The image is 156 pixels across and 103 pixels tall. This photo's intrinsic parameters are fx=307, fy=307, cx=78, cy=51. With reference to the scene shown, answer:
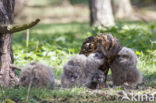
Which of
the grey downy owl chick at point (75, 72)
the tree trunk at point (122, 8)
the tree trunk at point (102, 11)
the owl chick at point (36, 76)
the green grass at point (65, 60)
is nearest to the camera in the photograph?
the green grass at point (65, 60)

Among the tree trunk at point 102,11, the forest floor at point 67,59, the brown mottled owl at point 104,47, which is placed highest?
the tree trunk at point 102,11

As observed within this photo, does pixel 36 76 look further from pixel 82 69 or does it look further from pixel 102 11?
pixel 102 11

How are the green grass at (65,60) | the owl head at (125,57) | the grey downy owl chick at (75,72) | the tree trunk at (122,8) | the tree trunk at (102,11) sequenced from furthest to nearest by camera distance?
the tree trunk at (122,8) → the tree trunk at (102,11) → the owl head at (125,57) → the grey downy owl chick at (75,72) → the green grass at (65,60)

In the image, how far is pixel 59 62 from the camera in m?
7.15

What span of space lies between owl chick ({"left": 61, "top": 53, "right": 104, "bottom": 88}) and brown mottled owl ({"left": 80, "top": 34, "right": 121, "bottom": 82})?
0.39 feet

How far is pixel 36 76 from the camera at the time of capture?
177 inches

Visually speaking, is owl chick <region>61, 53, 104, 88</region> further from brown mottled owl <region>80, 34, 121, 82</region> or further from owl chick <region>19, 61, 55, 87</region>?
owl chick <region>19, 61, 55, 87</region>

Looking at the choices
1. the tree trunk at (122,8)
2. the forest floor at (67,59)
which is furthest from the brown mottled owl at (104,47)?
the tree trunk at (122,8)

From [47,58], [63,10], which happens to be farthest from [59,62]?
[63,10]

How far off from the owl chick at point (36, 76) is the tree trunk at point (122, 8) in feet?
47.8

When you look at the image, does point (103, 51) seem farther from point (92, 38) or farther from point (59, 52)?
point (59, 52)

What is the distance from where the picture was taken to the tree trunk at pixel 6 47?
4.77 m

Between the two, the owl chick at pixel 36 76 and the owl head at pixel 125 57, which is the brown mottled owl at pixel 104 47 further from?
the owl chick at pixel 36 76

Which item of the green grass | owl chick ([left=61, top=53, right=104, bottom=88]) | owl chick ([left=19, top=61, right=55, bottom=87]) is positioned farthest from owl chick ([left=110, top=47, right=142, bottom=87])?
owl chick ([left=19, top=61, right=55, bottom=87])
